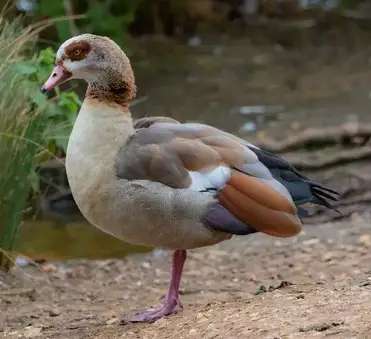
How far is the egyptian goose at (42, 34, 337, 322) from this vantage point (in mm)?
3117

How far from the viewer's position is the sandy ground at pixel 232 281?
2.79m

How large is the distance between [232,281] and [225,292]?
9.5 inches

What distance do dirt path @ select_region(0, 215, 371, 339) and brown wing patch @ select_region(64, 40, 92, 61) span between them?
105cm

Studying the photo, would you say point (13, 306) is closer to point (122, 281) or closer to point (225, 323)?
point (122, 281)

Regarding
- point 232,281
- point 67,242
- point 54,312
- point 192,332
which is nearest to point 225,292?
point 232,281

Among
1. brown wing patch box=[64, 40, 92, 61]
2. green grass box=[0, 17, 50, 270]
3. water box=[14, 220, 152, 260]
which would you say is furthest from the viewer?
water box=[14, 220, 152, 260]

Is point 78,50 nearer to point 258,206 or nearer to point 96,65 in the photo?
point 96,65

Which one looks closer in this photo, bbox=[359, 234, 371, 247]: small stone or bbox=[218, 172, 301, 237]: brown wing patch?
bbox=[218, 172, 301, 237]: brown wing patch

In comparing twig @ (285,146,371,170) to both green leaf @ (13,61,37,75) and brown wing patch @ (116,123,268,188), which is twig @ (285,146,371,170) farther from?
brown wing patch @ (116,123,268,188)

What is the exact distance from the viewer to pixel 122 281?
470cm

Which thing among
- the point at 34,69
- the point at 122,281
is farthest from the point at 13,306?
the point at 34,69

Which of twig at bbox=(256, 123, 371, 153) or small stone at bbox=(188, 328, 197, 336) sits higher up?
small stone at bbox=(188, 328, 197, 336)

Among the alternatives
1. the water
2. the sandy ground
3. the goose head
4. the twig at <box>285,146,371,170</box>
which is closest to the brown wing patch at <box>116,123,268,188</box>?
the goose head

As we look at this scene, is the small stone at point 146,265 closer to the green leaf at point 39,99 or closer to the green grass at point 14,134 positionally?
the green grass at point 14,134
